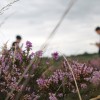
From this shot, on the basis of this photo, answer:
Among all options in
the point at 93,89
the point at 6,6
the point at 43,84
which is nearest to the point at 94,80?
the point at 93,89

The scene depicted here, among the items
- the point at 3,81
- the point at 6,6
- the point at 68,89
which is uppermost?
the point at 6,6

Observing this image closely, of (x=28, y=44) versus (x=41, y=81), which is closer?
(x=41, y=81)

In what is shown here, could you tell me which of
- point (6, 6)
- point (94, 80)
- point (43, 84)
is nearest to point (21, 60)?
point (43, 84)

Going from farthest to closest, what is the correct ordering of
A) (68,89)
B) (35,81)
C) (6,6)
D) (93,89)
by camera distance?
1. (35,81)
2. (68,89)
3. (93,89)
4. (6,6)

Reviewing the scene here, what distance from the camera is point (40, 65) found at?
549cm

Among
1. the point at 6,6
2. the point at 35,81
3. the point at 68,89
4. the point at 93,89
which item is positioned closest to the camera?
the point at 6,6

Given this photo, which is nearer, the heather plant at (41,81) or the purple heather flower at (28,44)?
the heather plant at (41,81)

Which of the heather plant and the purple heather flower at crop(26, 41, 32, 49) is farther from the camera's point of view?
the purple heather flower at crop(26, 41, 32, 49)

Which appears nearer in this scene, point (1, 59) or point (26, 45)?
point (1, 59)

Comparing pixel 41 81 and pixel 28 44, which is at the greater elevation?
pixel 28 44

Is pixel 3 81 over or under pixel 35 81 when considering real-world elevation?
over

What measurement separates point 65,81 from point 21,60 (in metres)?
0.78

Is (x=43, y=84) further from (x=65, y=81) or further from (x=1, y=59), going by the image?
(x=1, y=59)

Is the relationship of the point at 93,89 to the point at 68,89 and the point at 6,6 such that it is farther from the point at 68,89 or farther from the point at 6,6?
the point at 6,6
